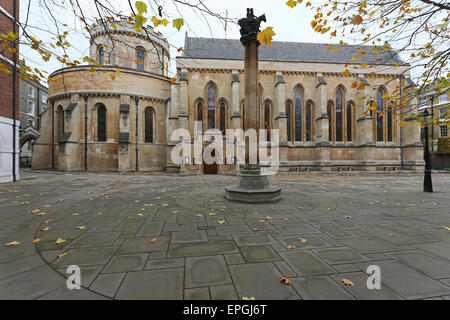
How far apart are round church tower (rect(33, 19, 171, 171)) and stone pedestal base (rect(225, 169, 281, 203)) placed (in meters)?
14.3

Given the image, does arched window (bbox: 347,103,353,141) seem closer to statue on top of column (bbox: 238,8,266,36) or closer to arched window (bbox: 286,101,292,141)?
arched window (bbox: 286,101,292,141)

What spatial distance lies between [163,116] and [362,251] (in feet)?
66.0

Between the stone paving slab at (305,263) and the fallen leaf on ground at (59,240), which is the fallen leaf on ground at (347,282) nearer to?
the stone paving slab at (305,263)

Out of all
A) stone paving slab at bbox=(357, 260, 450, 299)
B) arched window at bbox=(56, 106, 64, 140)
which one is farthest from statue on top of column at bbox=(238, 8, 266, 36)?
arched window at bbox=(56, 106, 64, 140)

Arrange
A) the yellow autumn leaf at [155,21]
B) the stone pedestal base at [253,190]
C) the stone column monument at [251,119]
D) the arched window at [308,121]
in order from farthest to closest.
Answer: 1. the arched window at [308,121]
2. the stone column monument at [251,119]
3. the stone pedestal base at [253,190]
4. the yellow autumn leaf at [155,21]

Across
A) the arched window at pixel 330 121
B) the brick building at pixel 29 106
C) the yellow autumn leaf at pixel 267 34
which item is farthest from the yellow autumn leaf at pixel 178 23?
the brick building at pixel 29 106

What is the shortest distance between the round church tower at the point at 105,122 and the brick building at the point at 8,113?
618 centimetres

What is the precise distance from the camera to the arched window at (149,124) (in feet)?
62.5

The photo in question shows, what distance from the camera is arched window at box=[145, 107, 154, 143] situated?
62.5ft

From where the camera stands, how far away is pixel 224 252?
2514 mm

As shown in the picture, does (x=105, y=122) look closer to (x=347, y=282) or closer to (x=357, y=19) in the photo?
(x=357, y=19)

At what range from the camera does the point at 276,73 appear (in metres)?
18.6

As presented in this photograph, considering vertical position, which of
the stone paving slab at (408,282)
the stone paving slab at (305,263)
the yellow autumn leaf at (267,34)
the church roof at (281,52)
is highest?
the church roof at (281,52)
